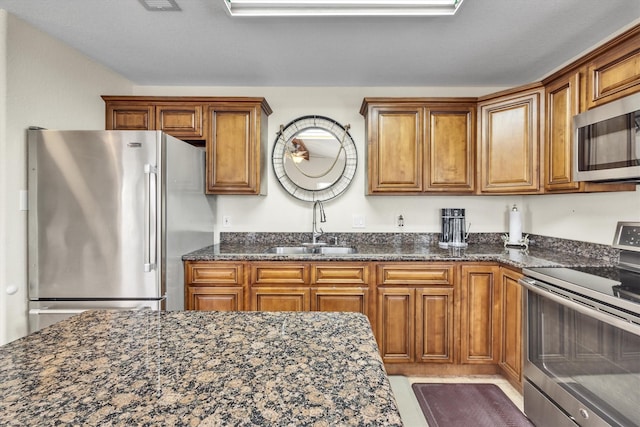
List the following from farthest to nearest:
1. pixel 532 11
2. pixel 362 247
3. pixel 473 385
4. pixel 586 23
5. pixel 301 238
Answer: pixel 301 238 < pixel 362 247 < pixel 473 385 < pixel 586 23 < pixel 532 11

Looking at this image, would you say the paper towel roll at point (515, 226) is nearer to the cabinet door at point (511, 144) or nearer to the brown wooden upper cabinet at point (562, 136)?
the cabinet door at point (511, 144)

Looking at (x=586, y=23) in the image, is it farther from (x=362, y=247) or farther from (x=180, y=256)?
(x=180, y=256)

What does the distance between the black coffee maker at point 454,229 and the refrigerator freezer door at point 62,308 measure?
237cm

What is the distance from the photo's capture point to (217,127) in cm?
281

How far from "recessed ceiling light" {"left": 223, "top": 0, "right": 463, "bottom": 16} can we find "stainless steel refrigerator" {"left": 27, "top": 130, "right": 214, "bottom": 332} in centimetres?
98

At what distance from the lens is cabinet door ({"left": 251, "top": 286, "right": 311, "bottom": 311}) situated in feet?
8.12

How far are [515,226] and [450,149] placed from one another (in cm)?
89

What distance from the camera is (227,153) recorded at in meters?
2.82

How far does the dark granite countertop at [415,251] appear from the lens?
2.25 m

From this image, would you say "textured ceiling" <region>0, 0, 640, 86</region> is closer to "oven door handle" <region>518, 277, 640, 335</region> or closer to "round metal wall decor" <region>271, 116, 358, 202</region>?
"round metal wall decor" <region>271, 116, 358, 202</region>

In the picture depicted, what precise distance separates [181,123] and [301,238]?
1470mm

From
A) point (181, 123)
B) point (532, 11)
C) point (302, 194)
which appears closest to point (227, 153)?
point (181, 123)


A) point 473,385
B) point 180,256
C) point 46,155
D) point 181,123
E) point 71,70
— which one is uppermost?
point 71,70

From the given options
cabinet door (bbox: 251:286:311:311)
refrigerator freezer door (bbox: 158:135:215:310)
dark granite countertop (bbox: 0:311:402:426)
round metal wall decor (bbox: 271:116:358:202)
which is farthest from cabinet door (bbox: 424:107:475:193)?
dark granite countertop (bbox: 0:311:402:426)
